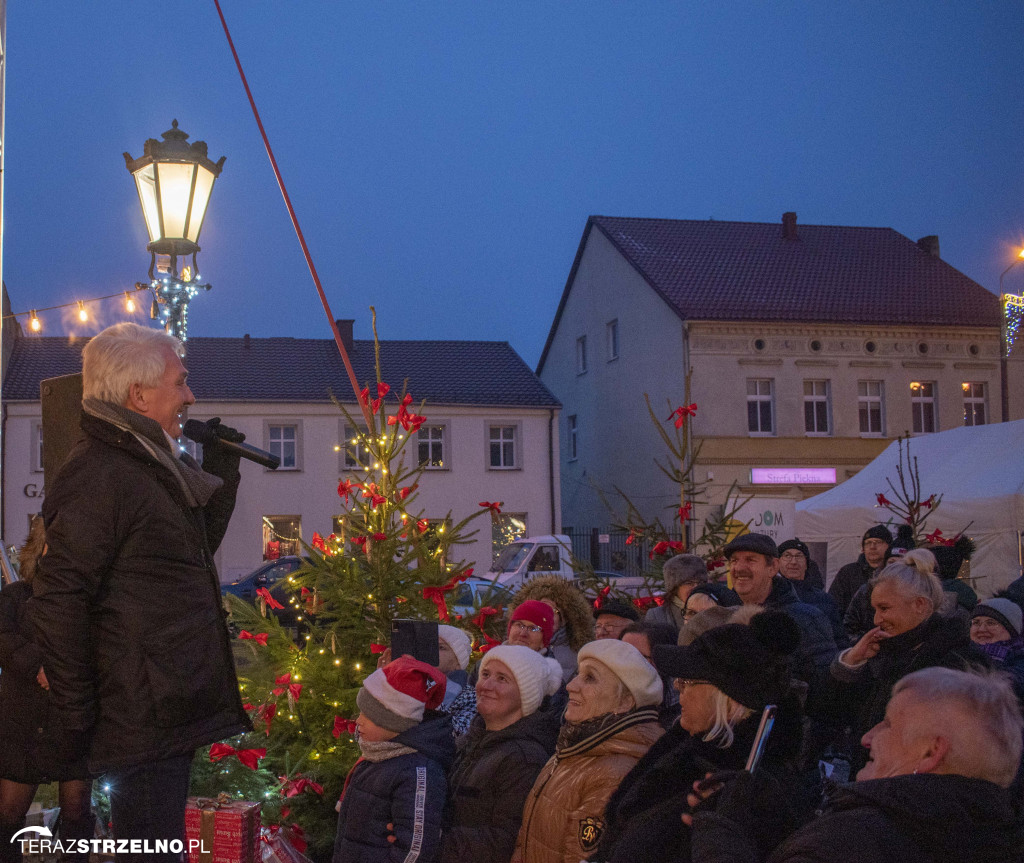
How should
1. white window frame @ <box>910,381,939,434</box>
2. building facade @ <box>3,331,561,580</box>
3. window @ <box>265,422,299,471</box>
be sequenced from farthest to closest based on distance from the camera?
window @ <box>265,422,299,471</box>
white window frame @ <box>910,381,939,434</box>
building facade @ <box>3,331,561,580</box>

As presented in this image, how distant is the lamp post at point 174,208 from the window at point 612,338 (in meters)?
29.0

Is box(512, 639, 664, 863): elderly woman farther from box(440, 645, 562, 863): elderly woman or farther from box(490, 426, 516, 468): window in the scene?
box(490, 426, 516, 468): window

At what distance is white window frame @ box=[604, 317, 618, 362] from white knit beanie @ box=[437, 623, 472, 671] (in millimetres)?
29382

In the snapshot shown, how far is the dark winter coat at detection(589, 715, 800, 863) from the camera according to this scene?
9.69 feet

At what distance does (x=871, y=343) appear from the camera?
31.6 meters

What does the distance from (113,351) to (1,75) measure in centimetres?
227

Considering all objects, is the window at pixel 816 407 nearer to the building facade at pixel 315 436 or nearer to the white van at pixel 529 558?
the building facade at pixel 315 436

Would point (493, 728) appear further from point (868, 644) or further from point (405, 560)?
point (405, 560)

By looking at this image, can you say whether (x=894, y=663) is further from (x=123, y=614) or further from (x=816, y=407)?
(x=816, y=407)

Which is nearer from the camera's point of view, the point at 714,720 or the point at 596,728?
the point at 714,720

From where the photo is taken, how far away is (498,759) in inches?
157

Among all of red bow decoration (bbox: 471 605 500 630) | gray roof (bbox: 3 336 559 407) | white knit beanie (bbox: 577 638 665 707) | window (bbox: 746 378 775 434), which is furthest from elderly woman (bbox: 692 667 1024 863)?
gray roof (bbox: 3 336 559 407)

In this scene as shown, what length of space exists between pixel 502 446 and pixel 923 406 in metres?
13.8

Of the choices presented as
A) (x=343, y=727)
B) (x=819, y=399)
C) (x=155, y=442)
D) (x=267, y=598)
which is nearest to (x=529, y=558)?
(x=819, y=399)
